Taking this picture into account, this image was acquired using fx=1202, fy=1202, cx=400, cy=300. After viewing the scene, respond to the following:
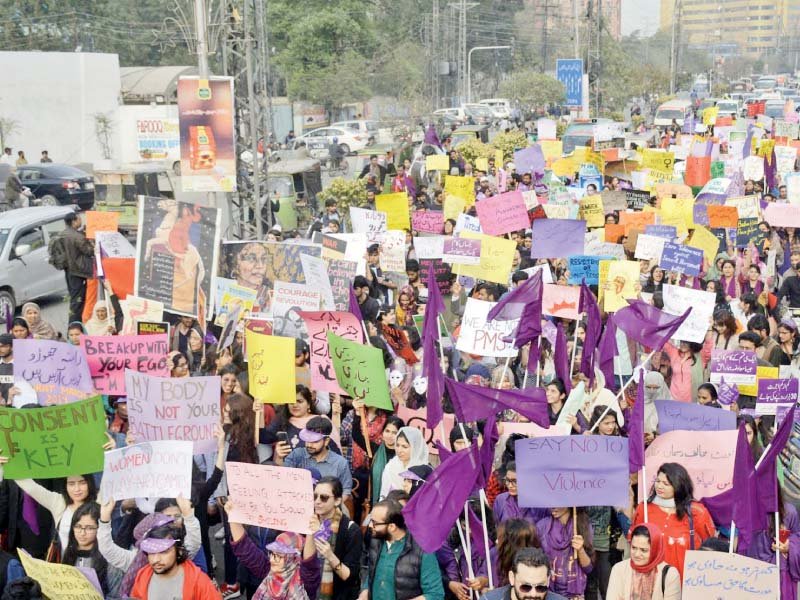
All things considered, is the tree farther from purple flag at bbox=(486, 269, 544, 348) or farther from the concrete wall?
purple flag at bbox=(486, 269, 544, 348)

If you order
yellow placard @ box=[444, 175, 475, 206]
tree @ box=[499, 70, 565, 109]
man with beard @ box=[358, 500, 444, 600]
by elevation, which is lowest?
man with beard @ box=[358, 500, 444, 600]

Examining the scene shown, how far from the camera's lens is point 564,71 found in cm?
4219

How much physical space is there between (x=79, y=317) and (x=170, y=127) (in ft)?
92.7

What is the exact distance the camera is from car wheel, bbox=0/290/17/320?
1566 centimetres

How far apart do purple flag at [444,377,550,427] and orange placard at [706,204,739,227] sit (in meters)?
8.46

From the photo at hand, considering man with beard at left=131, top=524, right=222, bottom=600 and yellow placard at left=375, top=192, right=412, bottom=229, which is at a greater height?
yellow placard at left=375, top=192, right=412, bottom=229

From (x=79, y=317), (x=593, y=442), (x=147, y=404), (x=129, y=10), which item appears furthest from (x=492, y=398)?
(x=129, y=10)

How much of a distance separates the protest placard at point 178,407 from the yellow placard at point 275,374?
77cm

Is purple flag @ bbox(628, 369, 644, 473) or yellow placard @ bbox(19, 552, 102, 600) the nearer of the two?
yellow placard @ bbox(19, 552, 102, 600)

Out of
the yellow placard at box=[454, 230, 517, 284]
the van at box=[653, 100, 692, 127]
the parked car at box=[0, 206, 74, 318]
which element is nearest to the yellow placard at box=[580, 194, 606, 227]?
the yellow placard at box=[454, 230, 517, 284]

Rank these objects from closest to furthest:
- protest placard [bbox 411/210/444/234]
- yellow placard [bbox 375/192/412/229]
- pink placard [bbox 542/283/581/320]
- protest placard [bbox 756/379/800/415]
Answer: protest placard [bbox 756/379/800/415] → pink placard [bbox 542/283/581/320] → yellow placard [bbox 375/192/412/229] → protest placard [bbox 411/210/444/234]

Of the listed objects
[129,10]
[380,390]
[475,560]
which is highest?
[129,10]

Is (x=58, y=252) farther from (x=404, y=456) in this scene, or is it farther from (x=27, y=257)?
(x=404, y=456)

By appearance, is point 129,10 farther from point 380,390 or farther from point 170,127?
point 380,390
